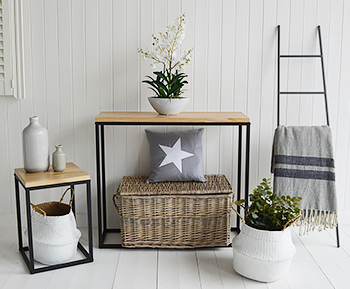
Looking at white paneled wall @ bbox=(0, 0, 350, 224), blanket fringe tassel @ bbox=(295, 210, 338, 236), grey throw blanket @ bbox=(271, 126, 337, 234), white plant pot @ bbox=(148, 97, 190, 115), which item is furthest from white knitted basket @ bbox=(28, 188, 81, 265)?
blanket fringe tassel @ bbox=(295, 210, 338, 236)

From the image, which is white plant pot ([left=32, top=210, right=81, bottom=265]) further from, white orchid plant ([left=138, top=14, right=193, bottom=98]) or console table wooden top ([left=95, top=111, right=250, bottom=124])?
white orchid plant ([left=138, top=14, right=193, bottom=98])

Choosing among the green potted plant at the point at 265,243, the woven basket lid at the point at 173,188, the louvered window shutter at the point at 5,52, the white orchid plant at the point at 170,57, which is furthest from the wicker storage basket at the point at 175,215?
the louvered window shutter at the point at 5,52

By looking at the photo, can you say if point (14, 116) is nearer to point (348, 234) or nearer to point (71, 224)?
point (71, 224)

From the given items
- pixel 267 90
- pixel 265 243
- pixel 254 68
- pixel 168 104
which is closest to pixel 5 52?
pixel 168 104

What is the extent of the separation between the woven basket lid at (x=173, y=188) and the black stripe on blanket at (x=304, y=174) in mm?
341

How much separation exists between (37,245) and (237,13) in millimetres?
1926

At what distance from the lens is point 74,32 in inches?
108

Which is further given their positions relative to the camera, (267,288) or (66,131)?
(66,131)

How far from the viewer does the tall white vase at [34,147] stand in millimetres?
2332

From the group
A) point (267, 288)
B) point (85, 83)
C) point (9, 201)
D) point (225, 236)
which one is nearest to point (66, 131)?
point (85, 83)

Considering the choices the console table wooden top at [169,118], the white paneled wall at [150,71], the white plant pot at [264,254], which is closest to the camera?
the white plant pot at [264,254]

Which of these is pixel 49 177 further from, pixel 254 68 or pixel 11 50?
pixel 254 68

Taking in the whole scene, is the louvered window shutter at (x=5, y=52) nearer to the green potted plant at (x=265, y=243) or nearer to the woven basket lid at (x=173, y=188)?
the woven basket lid at (x=173, y=188)

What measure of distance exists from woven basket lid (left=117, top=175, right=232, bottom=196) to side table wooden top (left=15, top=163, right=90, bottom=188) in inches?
12.0
